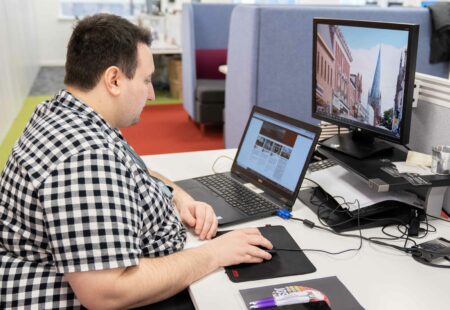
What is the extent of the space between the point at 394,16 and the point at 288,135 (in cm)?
155

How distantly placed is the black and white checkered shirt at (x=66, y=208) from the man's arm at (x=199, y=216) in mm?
183

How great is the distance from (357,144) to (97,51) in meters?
0.85

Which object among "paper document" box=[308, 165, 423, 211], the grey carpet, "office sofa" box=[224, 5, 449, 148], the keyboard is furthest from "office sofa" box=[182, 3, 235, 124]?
"paper document" box=[308, 165, 423, 211]

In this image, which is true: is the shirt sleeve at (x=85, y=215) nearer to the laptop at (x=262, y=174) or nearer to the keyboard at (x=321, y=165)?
the laptop at (x=262, y=174)

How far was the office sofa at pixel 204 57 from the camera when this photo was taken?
405 centimetres

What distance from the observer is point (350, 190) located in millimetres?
1352

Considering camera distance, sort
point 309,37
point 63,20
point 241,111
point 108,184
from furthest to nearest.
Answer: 1. point 63,20
2. point 241,111
3. point 309,37
4. point 108,184

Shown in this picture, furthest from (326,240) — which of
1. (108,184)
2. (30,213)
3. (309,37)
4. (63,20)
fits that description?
(63,20)

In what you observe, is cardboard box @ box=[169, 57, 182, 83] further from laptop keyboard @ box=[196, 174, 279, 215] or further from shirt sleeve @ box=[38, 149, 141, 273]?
shirt sleeve @ box=[38, 149, 141, 273]

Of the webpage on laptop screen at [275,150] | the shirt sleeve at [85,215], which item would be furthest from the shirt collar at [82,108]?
the webpage on laptop screen at [275,150]

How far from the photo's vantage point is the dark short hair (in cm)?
100

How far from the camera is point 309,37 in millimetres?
2510

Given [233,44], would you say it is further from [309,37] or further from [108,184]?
[108,184]

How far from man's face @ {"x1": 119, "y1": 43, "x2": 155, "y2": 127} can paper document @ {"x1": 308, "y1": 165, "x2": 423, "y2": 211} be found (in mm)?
638
